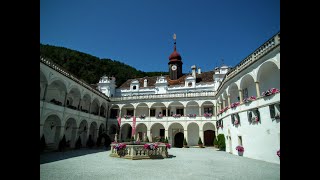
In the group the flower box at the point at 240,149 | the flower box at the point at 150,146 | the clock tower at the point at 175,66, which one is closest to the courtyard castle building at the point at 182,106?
the clock tower at the point at 175,66

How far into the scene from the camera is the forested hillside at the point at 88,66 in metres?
66.1

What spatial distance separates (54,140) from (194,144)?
2238 cm

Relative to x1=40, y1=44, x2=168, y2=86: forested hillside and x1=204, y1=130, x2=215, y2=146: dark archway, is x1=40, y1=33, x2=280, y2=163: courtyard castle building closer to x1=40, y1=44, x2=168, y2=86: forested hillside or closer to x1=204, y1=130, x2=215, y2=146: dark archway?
x1=204, y1=130, x2=215, y2=146: dark archway

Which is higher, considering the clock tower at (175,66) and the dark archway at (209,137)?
the clock tower at (175,66)

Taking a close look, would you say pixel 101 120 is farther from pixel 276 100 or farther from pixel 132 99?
pixel 276 100

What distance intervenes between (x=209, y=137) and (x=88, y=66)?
163 ft

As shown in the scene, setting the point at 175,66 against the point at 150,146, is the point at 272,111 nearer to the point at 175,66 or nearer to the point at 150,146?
the point at 150,146

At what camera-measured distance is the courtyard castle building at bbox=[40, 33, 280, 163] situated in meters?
17.5

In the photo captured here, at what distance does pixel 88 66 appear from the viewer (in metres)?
69.8

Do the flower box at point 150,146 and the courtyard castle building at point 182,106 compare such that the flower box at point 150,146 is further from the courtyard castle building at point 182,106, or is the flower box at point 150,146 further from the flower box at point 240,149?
the flower box at point 240,149

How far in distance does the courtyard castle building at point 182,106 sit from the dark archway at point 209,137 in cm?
17
